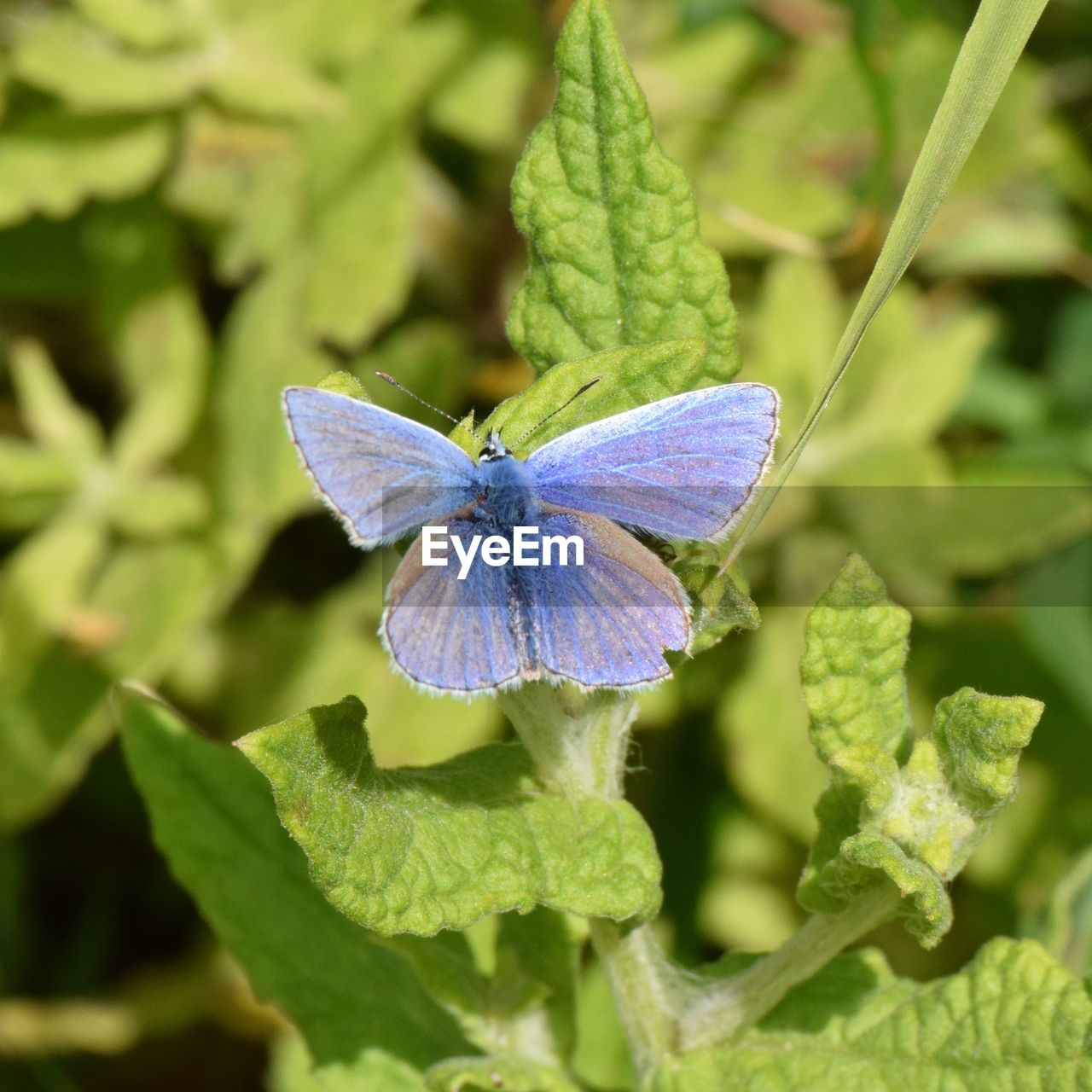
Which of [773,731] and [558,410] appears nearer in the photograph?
[558,410]

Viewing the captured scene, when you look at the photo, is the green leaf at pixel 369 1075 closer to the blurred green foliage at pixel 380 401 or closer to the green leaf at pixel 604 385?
the green leaf at pixel 604 385

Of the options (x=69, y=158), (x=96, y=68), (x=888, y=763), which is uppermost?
(x=96, y=68)

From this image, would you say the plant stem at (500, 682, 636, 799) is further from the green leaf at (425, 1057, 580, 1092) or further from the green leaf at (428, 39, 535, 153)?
A: the green leaf at (428, 39, 535, 153)

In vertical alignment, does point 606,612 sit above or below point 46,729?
above

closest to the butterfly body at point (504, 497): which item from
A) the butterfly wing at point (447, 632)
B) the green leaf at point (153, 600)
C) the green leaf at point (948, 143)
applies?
the butterfly wing at point (447, 632)

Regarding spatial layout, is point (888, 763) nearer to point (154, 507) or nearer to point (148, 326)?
point (154, 507)

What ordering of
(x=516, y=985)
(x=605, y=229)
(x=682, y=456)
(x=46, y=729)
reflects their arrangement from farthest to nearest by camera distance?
(x=46, y=729)
(x=516, y=985)
(x=605, y=229)
(x=682, y=456)

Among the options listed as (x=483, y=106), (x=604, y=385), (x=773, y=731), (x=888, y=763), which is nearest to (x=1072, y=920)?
(x=773, y=731)
